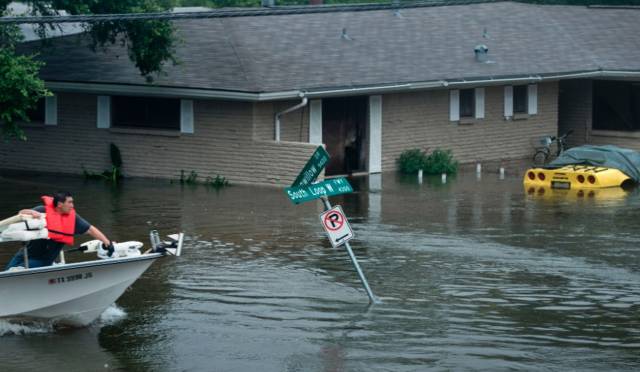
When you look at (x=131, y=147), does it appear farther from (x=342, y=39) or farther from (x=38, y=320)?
(x=38, y=320)

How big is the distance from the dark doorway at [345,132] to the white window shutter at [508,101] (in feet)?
17.7

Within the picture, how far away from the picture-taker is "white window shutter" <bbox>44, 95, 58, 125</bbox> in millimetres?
34344

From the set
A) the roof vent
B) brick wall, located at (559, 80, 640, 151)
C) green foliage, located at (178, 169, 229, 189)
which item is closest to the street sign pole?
green foliage, located at (178, 169, 229, 189)

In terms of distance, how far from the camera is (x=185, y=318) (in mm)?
18031

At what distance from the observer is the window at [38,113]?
34.6 metres

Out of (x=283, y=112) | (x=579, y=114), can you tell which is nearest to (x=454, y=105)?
(x=579, y=114)

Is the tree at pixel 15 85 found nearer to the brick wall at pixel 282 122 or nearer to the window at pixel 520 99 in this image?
the brick wall at pixel 282 122

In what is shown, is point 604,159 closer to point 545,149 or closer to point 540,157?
point 545,149

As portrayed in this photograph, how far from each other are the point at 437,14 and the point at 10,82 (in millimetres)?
18257

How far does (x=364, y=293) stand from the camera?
63.8ft

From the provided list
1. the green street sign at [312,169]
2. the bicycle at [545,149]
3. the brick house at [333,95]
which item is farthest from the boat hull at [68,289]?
the bicycle at [545,149]

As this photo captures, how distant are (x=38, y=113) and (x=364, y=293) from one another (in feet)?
57.8

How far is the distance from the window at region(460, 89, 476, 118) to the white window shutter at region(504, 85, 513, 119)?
4.21ft

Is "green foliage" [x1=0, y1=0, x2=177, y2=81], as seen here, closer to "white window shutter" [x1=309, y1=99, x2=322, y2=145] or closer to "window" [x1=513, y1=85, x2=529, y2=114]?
"white window shutter" [x1=309, y1=99, x2=322, y2=145]
